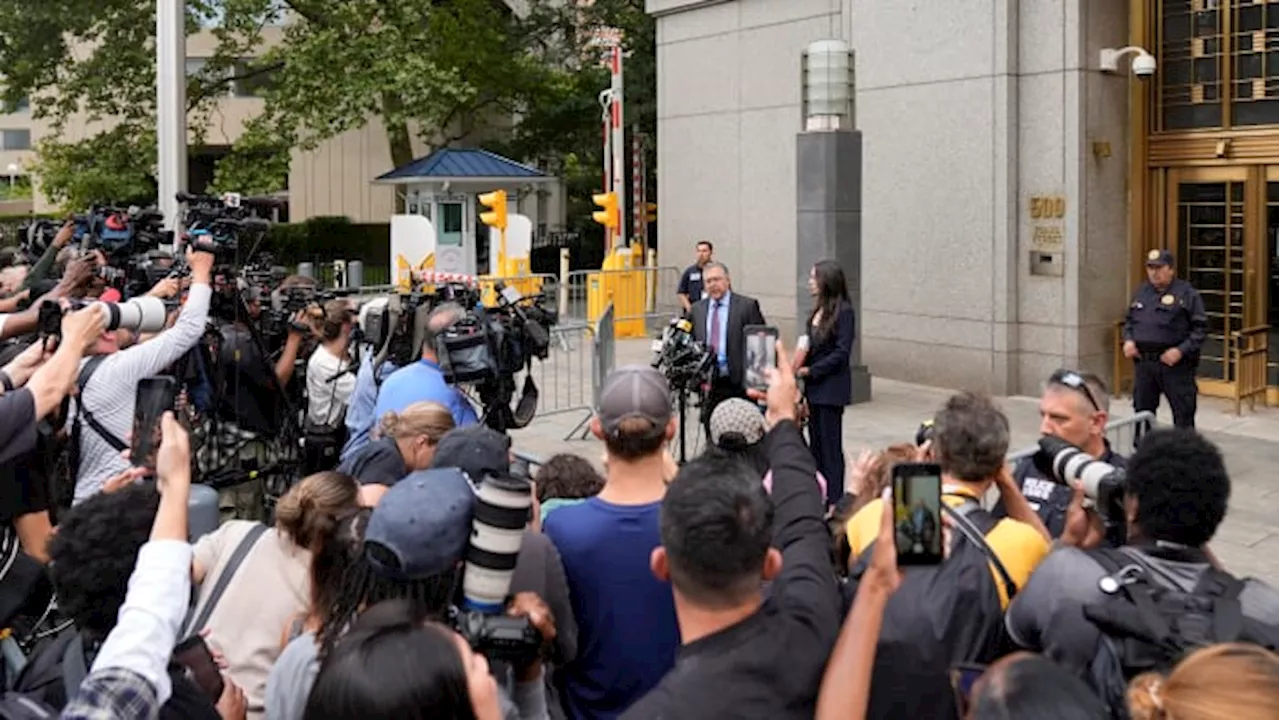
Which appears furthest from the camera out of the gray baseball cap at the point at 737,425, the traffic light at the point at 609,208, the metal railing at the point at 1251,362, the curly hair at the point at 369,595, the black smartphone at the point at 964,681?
the traffic light at the point at 609,208

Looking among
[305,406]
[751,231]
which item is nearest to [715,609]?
[305,406]

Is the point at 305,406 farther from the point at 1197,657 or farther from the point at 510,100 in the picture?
the point at 510,100

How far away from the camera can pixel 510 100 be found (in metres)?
33.5

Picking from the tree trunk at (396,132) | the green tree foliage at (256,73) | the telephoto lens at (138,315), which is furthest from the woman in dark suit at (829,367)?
the tree trunk at (396,132)

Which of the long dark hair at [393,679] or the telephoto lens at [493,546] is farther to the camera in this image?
the telephoto lens at [493,546]

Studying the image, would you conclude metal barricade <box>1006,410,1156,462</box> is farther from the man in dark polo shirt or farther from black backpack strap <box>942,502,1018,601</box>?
the man in dark polo shirt

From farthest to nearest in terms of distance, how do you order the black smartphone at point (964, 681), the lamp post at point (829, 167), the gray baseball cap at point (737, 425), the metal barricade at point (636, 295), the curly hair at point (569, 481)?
the metal barricade at point (636, 295)
the lamp post at point (829, 167)
the curly hair at point (569, 481)
the gray baseball cap at point (737, 425)
the black smartphone at point (964, 681)

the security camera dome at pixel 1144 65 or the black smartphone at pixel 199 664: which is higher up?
the security camera dome at pixel 1144 65

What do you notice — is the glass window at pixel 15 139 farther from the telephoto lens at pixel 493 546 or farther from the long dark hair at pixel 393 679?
the long dark hair at pixel 393 679

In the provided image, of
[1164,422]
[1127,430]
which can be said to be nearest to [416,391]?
[1127,430]

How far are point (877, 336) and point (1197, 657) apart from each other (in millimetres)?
12832

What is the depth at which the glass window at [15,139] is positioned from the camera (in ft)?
230

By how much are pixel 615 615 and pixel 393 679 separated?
1.03m

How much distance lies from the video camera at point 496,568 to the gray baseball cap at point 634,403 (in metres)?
0.70
